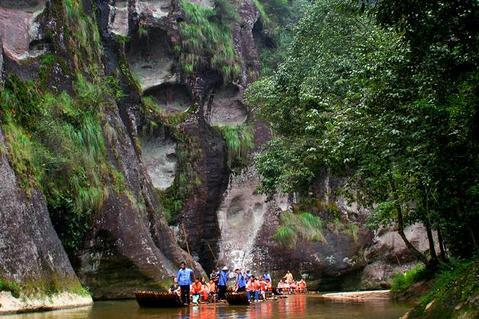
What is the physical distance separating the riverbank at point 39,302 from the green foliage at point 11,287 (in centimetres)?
7

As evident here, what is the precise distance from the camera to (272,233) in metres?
27.9

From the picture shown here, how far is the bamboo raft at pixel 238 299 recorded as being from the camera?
48.5 ft

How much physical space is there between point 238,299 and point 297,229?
506 inches

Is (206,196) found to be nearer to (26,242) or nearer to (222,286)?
(222,286)

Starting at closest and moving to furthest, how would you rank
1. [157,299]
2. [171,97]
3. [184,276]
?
1. [157,299]
2. [184,276]
3. [171,97]

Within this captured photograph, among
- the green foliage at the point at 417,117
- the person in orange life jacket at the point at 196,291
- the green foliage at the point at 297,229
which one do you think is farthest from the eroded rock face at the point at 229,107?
the person in orange life jacket at the point at 196,291

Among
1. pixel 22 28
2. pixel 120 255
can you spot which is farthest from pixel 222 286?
pixel 22 28

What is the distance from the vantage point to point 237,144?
29578 mm

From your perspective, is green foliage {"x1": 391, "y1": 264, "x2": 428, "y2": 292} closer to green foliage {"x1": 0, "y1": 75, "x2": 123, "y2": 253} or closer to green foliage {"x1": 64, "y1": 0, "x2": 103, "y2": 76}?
green foliage {"x1": 0, "y1": 75, "x2": 123, "y2": 253}

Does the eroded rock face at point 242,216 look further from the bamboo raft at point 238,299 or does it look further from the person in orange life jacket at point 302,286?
the bamboo raft at point 238,299

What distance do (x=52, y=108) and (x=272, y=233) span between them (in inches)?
518

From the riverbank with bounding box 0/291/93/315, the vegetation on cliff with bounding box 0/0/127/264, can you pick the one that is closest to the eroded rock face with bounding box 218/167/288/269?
the vegetation on cliff with bounding box 0/0/127/264

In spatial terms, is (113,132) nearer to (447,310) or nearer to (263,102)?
(263,102)

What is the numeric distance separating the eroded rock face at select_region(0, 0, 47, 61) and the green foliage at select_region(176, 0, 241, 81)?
10220 millimetres
